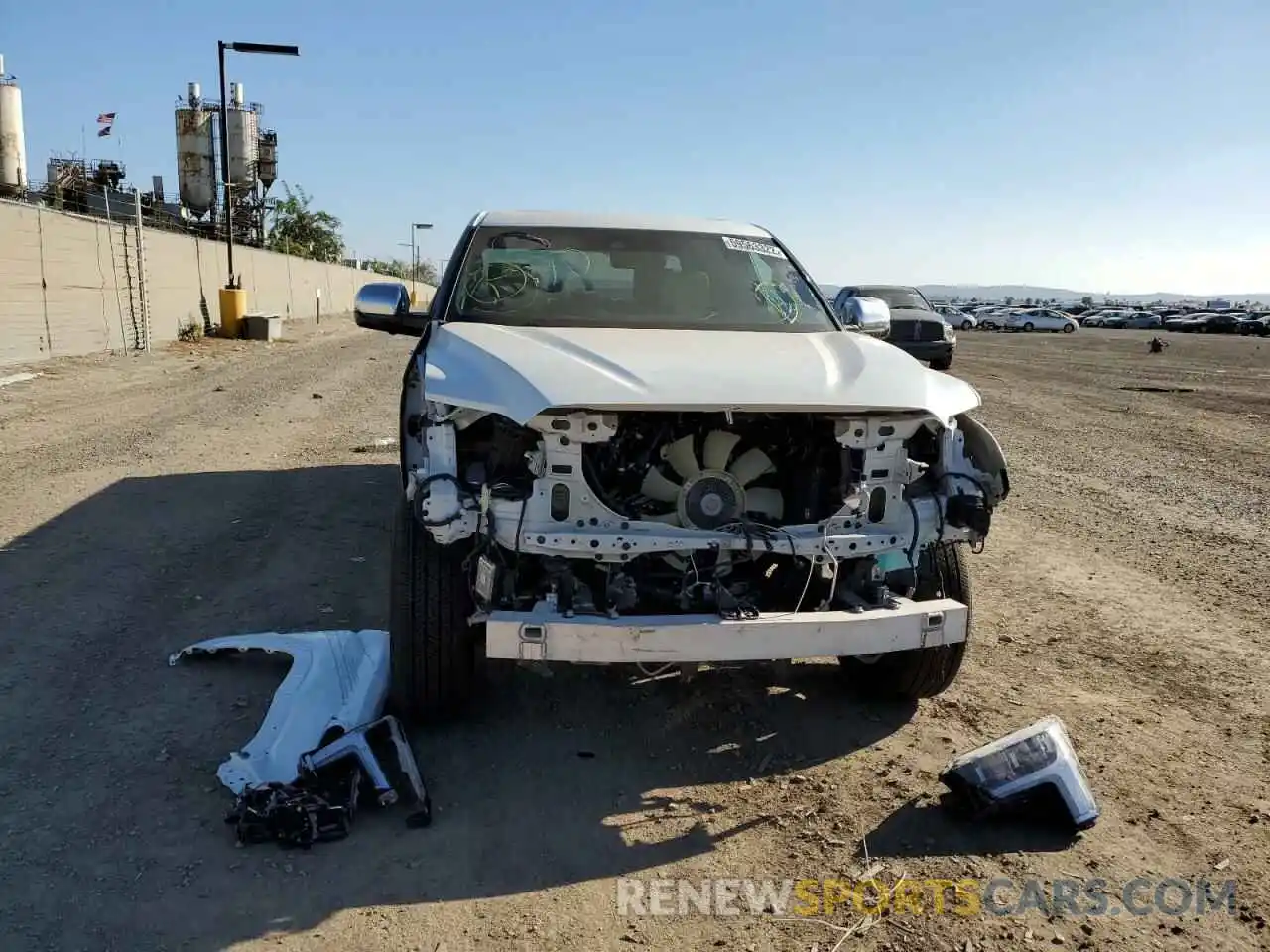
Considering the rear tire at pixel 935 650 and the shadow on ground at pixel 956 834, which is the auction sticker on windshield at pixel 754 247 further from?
the shadow on ground at pixel 956 834

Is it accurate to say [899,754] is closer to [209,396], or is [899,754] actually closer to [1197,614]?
[1197,614]

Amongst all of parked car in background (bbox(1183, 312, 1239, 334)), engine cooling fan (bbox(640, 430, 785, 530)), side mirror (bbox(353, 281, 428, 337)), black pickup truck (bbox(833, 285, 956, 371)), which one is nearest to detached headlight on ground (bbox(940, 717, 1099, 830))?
engine cooling fan (bbox(640, 430, 785, 530))

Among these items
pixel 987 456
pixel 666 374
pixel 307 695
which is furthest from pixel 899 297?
pixel 307 695

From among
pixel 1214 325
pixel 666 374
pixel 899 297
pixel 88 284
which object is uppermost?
pixel 899 297

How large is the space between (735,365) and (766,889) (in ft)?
5.59

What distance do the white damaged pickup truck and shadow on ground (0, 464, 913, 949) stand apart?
0.32 metres

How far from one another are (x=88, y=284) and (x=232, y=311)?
5.30m

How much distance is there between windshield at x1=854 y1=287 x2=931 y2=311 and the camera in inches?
693

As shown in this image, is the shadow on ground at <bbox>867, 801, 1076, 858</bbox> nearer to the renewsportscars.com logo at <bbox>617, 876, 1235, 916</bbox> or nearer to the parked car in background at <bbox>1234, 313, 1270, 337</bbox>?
the renewsportscars.com logo at <bbox>617, 876, 1235, 916</bbox>

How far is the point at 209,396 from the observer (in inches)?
477

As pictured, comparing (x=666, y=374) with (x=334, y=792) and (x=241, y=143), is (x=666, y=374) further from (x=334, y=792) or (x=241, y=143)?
(x=241, y=143)

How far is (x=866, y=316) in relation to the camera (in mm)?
4945

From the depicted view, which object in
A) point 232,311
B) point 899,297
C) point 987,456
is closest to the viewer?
point 987,456

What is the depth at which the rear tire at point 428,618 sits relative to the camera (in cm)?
321
